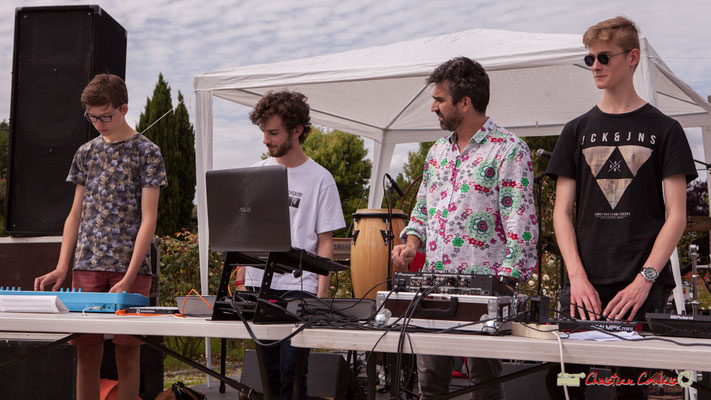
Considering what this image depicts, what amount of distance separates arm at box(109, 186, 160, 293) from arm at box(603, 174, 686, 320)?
5.99 feet

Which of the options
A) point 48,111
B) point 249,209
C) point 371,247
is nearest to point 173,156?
point 371,247

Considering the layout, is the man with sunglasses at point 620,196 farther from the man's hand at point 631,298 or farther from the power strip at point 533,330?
the power strip at point 533,330

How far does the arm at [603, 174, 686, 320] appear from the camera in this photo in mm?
1961

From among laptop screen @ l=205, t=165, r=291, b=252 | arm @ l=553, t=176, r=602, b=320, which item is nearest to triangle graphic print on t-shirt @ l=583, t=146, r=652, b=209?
arm @ l=553, t=176, r=602, b=320

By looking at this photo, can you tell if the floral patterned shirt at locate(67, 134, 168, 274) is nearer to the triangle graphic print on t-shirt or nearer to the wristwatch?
the triangle graphic print on t-shirt

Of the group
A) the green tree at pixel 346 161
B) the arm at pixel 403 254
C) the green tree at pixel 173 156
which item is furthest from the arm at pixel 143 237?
the green tree at pixel 346 161

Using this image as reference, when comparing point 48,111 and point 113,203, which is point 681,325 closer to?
point 113,203

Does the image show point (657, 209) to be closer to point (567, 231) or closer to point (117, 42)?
point (567, 231)

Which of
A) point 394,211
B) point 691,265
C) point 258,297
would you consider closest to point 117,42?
point 394,211

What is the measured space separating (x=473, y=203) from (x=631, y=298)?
651 millimetres

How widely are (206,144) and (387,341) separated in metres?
3.91

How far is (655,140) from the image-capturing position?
210 centimetres

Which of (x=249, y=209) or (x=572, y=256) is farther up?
(x=249, y=209)

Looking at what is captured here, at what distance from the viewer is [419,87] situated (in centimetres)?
684
